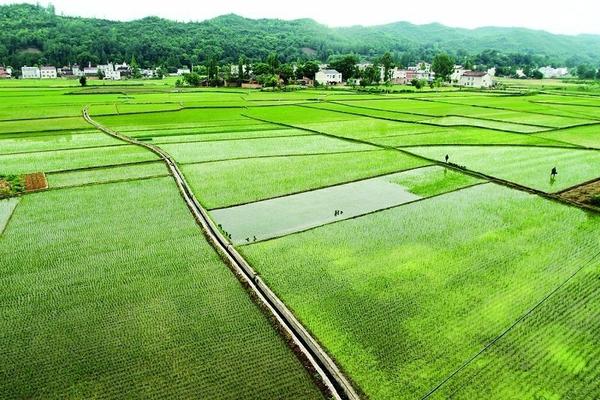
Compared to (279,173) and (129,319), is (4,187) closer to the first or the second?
(279,173)

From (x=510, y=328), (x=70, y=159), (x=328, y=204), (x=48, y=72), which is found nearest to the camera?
(x=510, y=328)

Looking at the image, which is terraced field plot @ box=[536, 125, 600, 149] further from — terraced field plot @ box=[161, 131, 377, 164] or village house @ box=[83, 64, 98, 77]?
village house @ box=[83, 64, 98, 77]

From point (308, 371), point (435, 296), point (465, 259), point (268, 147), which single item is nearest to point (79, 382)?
point (308, 371)

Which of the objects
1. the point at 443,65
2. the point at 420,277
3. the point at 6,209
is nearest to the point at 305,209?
the point at 420,277

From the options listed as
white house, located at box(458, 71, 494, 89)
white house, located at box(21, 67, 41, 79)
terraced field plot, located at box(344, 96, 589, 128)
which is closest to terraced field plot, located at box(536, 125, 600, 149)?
terraced field plot, located at box(344, 96, 589, 128)

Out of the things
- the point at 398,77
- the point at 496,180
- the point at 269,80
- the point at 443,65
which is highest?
the point at 443,65

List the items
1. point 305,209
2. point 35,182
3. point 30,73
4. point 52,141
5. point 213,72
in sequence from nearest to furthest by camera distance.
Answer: point 305,209, point 35,182, point 52,141, point 213,72, point 30,73

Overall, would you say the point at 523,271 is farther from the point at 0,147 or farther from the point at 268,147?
the point at 0,147
